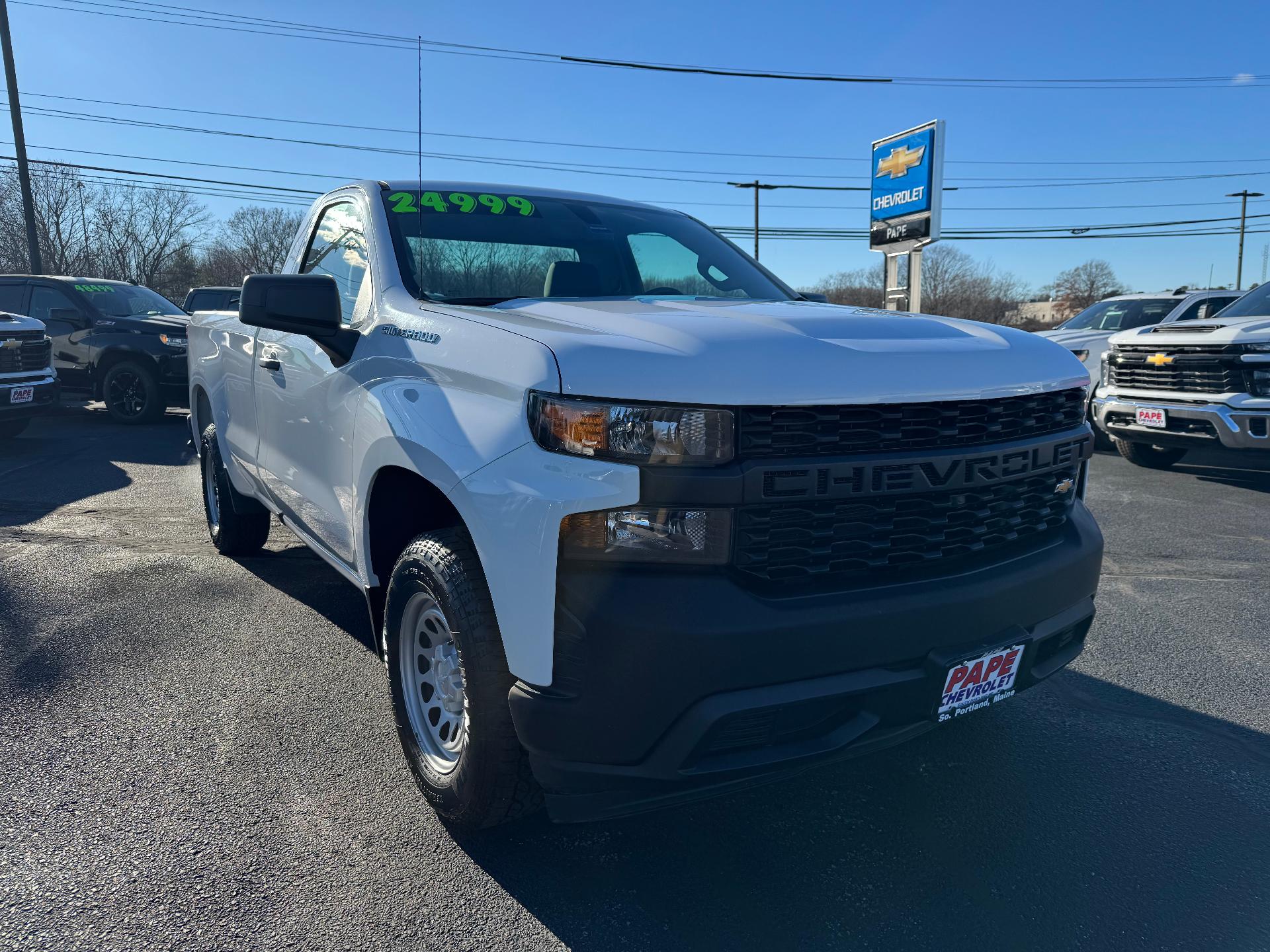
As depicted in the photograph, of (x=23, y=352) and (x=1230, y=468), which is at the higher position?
(x=23, y=352)

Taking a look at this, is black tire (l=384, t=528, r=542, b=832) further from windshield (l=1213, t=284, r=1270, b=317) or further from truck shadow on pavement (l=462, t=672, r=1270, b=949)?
windshield (l=1213, t=284, r=1270, b=317)

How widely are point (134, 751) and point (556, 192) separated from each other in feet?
8.81

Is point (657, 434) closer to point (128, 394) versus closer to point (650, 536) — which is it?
point (650, 536)

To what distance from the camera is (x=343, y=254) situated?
365 cm

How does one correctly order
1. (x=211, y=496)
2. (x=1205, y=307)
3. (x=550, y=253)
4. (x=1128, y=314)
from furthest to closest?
(x=1128, y=314), (x=1205, y=307), (x=211, y=496), (x=550, y=253)

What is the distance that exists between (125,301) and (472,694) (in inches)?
501

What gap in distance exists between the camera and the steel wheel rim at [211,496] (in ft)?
17.9

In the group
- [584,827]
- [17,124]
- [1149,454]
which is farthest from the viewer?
[17,124]

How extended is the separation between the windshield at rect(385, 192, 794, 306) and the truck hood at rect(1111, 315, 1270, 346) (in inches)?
216

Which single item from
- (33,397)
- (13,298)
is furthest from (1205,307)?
(13,298)

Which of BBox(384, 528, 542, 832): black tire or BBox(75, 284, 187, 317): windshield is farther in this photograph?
BBox(75, 284, 187, 317): windshield

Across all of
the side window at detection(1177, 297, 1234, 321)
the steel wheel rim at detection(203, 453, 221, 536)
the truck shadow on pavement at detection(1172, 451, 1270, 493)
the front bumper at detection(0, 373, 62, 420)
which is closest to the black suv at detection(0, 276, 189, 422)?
the front bumper at detection(0, 373, 62, 420)

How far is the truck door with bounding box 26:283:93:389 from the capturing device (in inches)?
473

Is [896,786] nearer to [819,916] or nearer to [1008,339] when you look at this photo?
[819,916]
